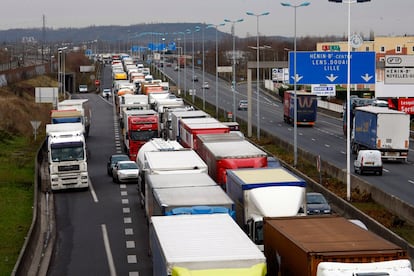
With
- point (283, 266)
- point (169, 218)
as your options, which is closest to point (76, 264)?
point (169, 218)

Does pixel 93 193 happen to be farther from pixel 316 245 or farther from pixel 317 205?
pixel 316 245

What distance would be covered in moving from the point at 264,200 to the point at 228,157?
955 cm

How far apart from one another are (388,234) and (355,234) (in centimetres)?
973

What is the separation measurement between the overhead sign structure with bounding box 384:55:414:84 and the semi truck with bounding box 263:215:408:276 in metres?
38.4

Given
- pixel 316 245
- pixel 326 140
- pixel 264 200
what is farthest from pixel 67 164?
pixel 326 140

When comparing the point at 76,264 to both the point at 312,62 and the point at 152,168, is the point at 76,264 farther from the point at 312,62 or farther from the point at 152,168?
the point at 312,62

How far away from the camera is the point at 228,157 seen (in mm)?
31953

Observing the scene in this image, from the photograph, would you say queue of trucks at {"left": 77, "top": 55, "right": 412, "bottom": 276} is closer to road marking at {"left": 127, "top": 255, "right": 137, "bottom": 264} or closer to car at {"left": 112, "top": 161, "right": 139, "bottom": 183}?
road marking at {"left": 127, "top": 255, "right": 137, "bottom": 264}

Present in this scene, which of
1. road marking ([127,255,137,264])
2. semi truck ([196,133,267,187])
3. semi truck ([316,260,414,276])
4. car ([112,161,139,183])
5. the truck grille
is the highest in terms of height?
semi truck ([316,260,414,276])

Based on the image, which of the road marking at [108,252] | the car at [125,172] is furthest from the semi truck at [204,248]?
the car at [125,172]

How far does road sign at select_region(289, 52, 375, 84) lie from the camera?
44812mm

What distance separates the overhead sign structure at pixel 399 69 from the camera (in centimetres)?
5556

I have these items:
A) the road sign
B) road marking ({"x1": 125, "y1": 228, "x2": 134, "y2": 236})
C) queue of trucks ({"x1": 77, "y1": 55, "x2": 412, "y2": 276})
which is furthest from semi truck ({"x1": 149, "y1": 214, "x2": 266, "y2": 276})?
the road sign

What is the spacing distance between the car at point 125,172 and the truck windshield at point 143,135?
20.5 ft
